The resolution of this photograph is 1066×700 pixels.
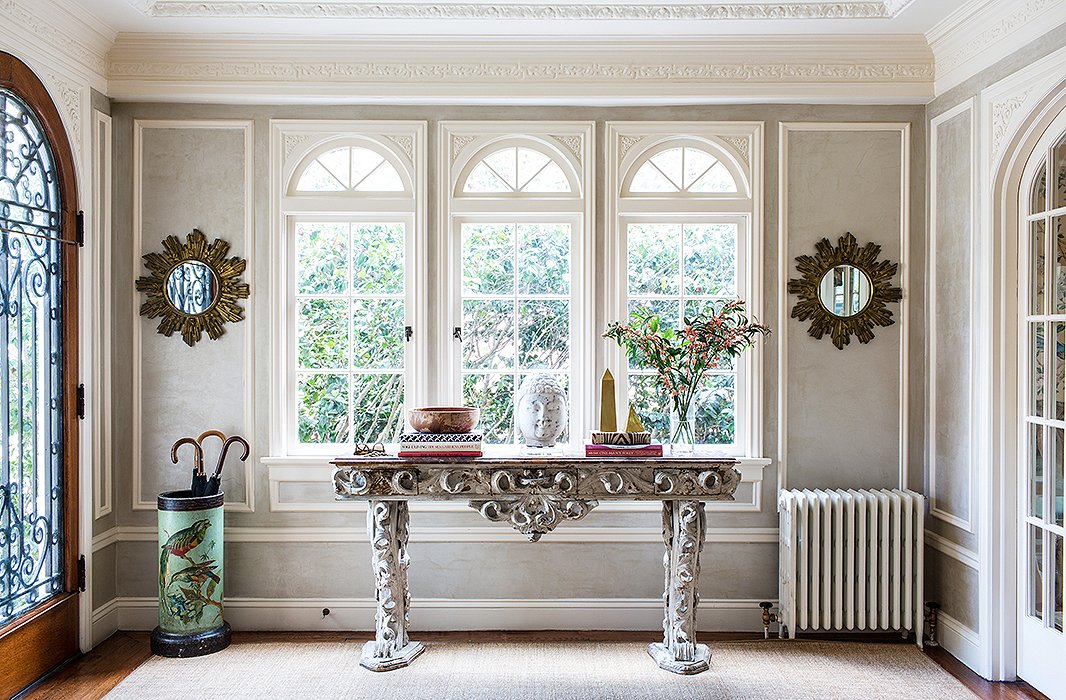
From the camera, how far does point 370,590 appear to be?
13.4 feet

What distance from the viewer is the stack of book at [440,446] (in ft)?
11.6

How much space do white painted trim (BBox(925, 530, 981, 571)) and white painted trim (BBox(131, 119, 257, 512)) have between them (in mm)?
3351

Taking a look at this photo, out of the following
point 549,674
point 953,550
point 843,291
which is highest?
point 843,291

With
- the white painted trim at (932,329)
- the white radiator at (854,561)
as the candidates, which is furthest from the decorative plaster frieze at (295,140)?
the white painted trim at (932,329)

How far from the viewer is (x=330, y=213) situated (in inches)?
161

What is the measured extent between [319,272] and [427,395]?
0.83 m

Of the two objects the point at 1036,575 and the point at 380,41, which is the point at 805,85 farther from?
the point at 1036,575

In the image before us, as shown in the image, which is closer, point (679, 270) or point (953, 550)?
point (953, 550)

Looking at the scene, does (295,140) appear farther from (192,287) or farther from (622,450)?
(622,450)

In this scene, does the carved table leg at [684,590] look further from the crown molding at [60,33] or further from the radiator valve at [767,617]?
the crown molding at [60,33]

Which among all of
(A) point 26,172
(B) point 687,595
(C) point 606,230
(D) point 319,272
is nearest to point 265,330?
(D) point 319,272

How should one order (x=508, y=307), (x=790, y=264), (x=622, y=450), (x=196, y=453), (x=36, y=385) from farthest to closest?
(x=508, y=307) → (x=790, y=264) → (x=196, y=453) → (x=622, y=450) → (x=36, y=385)

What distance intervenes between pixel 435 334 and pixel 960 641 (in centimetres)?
284

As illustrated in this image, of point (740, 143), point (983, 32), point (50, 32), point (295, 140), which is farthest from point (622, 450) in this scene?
point (50, 32)
